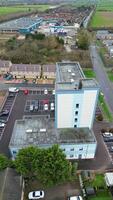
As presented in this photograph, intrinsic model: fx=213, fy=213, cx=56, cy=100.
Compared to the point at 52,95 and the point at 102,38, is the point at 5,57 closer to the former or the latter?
the point at 52,95

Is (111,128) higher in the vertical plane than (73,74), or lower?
lower

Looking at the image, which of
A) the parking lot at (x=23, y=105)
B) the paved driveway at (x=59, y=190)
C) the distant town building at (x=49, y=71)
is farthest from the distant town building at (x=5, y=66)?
the paved driveway at (x=59, y=190)

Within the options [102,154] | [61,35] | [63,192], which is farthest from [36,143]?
[61,35]

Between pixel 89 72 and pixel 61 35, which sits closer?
pixel 89 72

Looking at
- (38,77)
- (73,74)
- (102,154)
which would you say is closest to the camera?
(102,154)

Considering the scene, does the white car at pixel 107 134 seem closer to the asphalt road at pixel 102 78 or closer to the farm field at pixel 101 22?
the asphalt road at pixel 102 78

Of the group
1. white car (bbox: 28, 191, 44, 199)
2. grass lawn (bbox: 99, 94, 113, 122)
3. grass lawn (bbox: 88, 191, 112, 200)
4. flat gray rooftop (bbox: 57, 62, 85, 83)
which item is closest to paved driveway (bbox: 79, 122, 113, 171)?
grass lawn (bbox: 88, 191, 112, 200)

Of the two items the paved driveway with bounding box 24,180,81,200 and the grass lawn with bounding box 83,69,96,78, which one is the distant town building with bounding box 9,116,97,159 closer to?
the paved driveway with bounding box 24,180,81,200

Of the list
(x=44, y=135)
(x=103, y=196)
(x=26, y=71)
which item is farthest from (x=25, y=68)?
(x=103, y=196)
